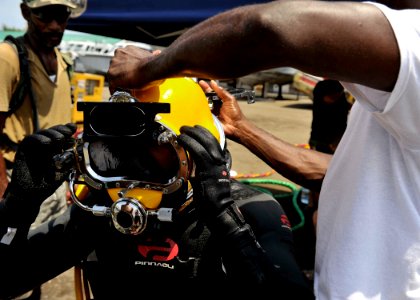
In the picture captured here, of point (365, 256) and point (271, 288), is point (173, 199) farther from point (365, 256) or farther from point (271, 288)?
point (365, 256)

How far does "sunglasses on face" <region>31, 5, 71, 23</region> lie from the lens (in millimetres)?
2531

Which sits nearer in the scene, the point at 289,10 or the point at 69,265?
the point at 289,10

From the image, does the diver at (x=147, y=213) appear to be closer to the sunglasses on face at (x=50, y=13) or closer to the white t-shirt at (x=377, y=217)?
the white t-shirt at (x=377, y=217)

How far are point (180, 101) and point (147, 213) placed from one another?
37 cm

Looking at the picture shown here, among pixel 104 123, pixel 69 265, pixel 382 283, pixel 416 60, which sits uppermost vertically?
pixel 416 60

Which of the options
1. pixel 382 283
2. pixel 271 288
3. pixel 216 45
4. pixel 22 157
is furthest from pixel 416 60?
pixel 22 157

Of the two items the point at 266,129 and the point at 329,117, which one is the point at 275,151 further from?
the point at 266,129

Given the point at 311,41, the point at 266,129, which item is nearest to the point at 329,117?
the point at 311,41

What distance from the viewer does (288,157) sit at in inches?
61.4

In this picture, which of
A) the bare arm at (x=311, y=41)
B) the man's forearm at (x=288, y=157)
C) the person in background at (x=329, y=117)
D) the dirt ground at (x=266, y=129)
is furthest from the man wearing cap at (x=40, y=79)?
the person in background at (x=329, y=117)

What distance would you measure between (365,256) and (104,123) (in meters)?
0.73

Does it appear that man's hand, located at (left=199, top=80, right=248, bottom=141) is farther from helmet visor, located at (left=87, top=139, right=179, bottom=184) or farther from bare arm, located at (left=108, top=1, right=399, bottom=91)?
bare arm, located at (left=108, top=1, right=399, bottom=91)

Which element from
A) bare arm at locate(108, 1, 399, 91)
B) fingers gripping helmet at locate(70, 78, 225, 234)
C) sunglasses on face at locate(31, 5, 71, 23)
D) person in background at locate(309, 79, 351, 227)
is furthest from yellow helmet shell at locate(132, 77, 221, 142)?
person in background at locate(309, 79, 351, 227)

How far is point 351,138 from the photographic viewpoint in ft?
3.07
